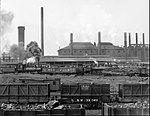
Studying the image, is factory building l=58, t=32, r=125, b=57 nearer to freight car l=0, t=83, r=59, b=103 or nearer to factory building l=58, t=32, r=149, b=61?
factory building l=58, t=32, r=149, b=61

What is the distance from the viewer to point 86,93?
1773cm

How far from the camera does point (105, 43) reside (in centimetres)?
11612

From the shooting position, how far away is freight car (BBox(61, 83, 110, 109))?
17438 mm

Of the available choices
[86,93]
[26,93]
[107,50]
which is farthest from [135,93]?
[107,50]

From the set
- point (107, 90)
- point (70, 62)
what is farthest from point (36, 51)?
point (107, 90)

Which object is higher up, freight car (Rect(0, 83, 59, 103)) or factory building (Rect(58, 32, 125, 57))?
factory building (Rect(58, 32, 125, 57))

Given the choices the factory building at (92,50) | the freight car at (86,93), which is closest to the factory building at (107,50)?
the factory building at (92,50)

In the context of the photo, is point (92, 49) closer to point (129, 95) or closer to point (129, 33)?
point (129, 33)

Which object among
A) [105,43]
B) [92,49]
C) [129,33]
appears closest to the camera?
[129,33]

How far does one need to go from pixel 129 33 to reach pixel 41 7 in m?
30.3

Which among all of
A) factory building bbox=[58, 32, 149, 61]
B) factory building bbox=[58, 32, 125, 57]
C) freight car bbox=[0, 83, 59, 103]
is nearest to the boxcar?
freight car bbox=[0, 83, 59, 103]

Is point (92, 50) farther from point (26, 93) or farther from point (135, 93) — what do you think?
point (26, 93)

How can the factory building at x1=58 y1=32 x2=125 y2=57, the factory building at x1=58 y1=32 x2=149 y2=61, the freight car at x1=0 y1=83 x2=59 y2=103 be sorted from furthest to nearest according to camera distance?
the factory building at x1=58 y1=32 x2=125 y2=57 < the factory building at x1=58 y1=32 x2=149 y2=61 < the freight car at x1=0 y1=83 x2=59 y2=103

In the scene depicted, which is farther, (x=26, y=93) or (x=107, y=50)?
(x=107, y=50)
